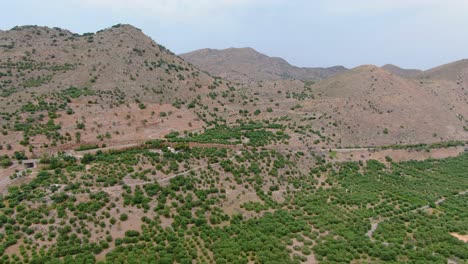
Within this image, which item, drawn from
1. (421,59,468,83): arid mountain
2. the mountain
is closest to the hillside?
the mountain

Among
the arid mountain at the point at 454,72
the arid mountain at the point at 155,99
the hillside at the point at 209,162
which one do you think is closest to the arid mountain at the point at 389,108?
the arid mountain at the point at 155,99

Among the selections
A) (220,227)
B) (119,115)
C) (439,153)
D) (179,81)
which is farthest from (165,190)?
(439,153)

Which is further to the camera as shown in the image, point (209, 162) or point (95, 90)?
point (95, 90)

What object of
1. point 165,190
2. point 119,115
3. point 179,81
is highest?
point 179,81

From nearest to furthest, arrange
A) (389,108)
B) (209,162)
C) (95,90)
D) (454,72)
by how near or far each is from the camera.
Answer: (209,162)
(95,90)
(389,108)
(454,72)

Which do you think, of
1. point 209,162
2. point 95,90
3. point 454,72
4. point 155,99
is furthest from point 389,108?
point 95,90

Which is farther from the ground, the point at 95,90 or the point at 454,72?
the point at 454,72

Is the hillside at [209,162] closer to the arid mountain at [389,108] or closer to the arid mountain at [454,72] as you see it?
the arid mountain at [389,108]

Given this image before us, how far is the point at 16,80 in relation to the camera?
3164 inches

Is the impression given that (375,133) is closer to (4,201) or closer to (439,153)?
(439,153)

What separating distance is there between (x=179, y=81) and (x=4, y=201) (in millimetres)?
53643

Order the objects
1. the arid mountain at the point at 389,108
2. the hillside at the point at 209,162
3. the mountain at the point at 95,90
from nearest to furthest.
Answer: the hillside at the point at 209,162
the mountain at the point at 95,90
the arid mountain at the point at 389,108

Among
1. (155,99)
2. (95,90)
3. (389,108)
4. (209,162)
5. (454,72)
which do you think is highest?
(454,72)

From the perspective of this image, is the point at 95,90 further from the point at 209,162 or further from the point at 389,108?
the point at 389,108
